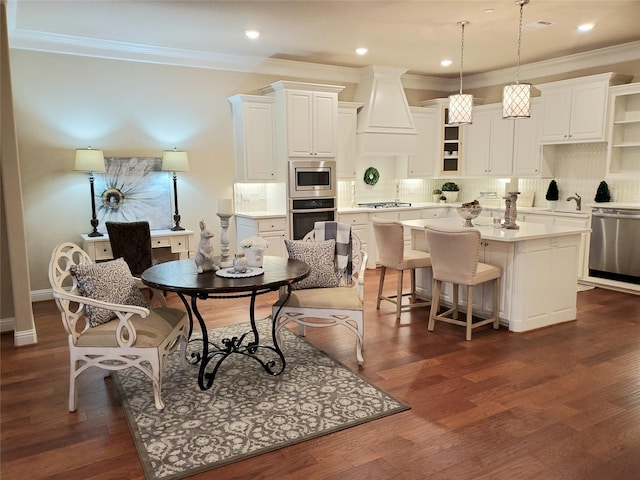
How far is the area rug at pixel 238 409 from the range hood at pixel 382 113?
4.07 metres

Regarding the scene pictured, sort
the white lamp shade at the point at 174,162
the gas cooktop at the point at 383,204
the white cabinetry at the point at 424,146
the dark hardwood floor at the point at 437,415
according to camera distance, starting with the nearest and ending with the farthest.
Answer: the dark hardwood floor at the point at 437,415
the white lamp shade at the point at 174,162
the gas cooktop at the point at 383,204
the white cabinetry at the point at 424,146

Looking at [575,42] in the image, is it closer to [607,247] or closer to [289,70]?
[607,247]

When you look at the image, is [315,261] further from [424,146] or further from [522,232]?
[424,146]

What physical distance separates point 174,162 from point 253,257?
277 cm

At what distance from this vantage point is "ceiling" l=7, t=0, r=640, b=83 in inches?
166

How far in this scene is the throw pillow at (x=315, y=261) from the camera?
3852 millimetres

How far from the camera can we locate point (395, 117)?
7.01m

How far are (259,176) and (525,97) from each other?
10.9ft

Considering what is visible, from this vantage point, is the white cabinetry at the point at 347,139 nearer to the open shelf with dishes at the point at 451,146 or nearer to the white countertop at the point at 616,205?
the open shelf with dishes at the point at 451,146

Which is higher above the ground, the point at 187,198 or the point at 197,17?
the point at 197,17

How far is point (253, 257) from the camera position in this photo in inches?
132

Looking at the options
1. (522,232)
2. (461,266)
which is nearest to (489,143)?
(522,232)

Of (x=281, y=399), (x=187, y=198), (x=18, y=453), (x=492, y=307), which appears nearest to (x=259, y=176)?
(x=187, y=198)

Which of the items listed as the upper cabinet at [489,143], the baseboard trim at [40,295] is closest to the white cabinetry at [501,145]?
the upper cabinet at [489,143]
